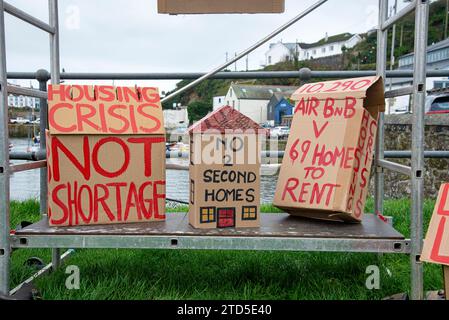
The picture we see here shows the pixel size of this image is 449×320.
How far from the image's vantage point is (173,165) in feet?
8.56

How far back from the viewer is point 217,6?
90.5 inches

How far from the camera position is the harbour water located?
302 cm

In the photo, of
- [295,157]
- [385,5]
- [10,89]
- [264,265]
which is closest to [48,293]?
[10,89]

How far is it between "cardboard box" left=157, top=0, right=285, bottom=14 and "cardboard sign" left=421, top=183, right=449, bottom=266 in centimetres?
114

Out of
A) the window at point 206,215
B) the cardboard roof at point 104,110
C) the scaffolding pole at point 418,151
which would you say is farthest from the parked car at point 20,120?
the scaffolding pole at point 418,151

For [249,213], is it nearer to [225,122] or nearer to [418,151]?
[225,122]

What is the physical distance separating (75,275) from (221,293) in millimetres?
603

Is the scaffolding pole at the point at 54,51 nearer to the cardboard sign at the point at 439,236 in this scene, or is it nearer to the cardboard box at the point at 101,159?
the cardboard box at the point at 101,159

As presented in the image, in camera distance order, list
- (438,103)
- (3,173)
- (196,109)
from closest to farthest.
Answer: (3,173) → (196,109) → (438,103)

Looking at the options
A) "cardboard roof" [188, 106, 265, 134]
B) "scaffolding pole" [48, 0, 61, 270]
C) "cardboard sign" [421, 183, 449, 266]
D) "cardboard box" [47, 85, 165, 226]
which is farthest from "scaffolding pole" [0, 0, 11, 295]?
"cardboard sign" [421, 183, 449, 266]

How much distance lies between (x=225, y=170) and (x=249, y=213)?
209 millimetres

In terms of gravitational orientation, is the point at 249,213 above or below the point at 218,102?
below

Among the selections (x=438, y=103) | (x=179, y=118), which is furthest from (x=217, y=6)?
(x=438, y=103)

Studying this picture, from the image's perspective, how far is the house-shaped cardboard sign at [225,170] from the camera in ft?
6.43
